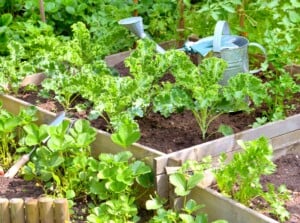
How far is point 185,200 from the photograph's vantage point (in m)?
3.37

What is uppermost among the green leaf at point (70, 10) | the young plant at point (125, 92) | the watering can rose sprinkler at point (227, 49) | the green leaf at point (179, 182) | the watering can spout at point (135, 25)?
the green leaf at point (70, 10)

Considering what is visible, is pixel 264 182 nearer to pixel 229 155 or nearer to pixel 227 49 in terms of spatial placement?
pixel 229 155

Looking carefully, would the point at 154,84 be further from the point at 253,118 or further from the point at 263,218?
the point at 263,218

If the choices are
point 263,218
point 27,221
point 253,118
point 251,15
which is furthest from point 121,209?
point 251,15

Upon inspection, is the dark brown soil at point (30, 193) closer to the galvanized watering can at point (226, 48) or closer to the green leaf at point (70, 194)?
the green leaf at point (70, 194)

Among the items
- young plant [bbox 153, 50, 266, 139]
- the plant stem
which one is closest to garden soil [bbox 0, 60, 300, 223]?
young plant [bbox 153, 50, 266, 139]

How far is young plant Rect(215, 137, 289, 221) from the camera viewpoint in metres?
3.13

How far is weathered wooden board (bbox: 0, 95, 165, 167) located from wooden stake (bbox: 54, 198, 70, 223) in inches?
19.6

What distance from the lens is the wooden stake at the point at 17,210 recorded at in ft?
11.0

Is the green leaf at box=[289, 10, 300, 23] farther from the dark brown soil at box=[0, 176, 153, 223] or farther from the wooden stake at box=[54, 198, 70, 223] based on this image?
the wooden stake at box=[54, 198, 70, 223]

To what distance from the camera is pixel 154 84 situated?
4.29m

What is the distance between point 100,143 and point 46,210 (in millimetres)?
666

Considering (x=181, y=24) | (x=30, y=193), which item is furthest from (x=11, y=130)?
(x=181, y=24)

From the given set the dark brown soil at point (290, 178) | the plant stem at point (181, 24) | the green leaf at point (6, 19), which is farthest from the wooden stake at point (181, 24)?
the dark brown soil at point (290, 178)
